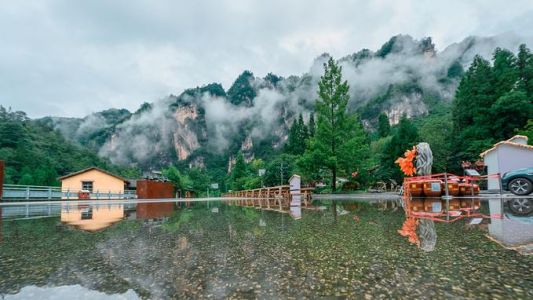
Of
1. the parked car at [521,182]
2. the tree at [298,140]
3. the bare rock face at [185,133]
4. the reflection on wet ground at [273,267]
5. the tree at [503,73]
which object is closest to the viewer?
the reflection on wet ground at [273,267]

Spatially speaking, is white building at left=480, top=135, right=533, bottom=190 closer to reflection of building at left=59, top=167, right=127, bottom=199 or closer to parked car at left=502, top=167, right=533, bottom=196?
parked car at left=502, top=167, right=533, bottom=196

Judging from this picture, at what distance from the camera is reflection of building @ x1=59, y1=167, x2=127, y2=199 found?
31.9 meters

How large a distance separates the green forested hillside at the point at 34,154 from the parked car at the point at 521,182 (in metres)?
51.1

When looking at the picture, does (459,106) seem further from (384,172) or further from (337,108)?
(337,108)

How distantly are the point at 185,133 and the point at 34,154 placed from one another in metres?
103

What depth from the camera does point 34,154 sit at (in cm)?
4966

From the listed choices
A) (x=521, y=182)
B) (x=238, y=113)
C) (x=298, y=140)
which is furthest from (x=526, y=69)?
(x=238, y=113)

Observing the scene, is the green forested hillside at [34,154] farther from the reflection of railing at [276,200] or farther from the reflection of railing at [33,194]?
the reflection of railing at [276,200]

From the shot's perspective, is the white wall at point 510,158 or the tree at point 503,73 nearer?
the white wall at point 510,158

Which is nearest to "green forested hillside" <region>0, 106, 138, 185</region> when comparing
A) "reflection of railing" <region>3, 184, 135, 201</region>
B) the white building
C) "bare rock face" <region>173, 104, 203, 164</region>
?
"reflection of railing" <region>3, 184, 135, 201</region>

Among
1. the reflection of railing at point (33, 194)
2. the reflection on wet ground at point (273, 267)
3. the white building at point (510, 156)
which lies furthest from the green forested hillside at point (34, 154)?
the white building at point (510, 156)

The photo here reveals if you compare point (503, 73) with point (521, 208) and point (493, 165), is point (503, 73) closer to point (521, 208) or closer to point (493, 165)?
point (493, 165)

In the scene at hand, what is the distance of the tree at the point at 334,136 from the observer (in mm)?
22844

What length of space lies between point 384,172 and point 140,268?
35.8 meters
